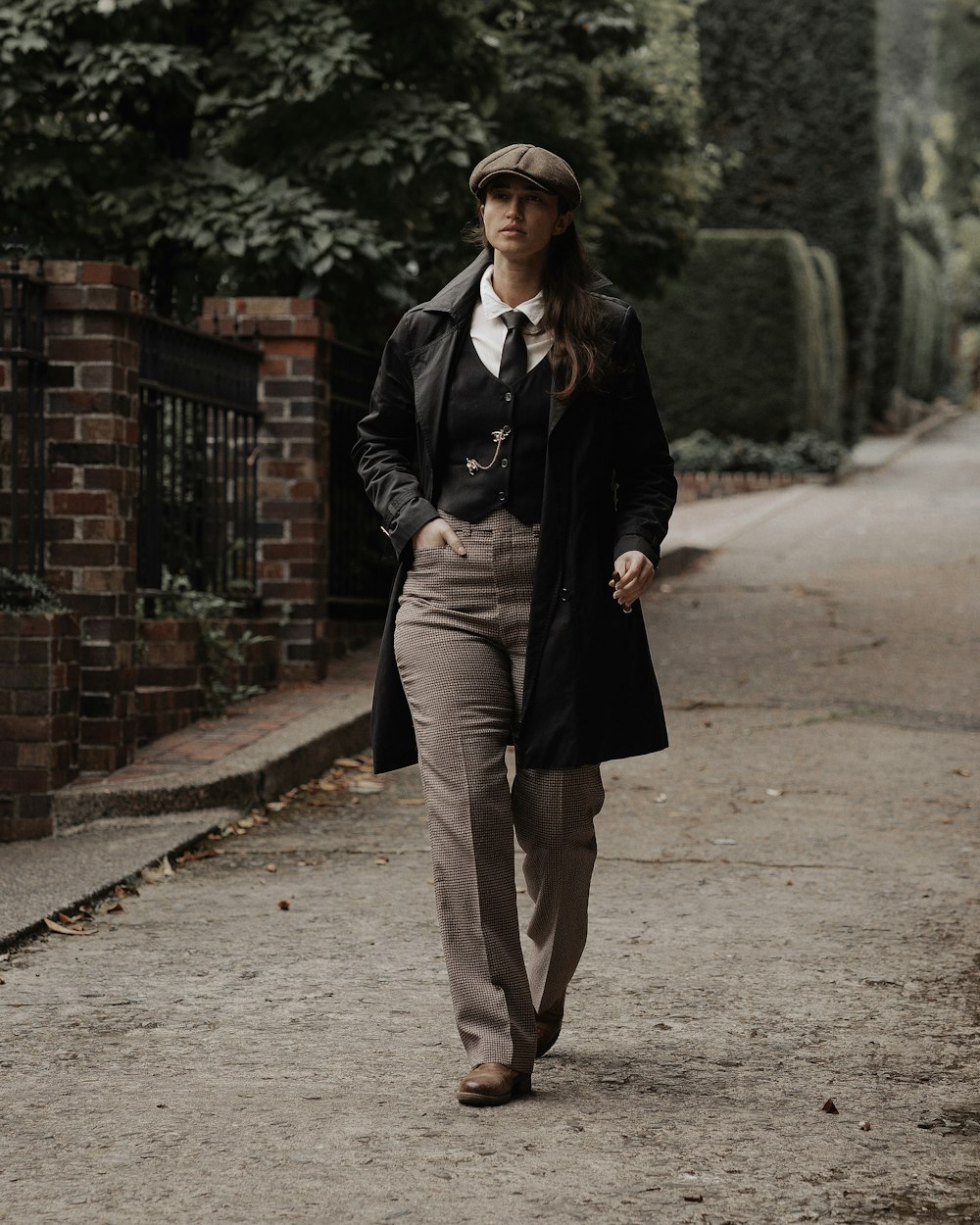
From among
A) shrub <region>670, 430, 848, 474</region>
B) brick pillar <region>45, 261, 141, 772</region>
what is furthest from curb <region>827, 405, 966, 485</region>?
brick pillar <region>45, 261, 141, 772</region>

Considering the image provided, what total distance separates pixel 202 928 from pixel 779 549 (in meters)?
11.3

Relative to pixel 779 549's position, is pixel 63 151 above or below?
above

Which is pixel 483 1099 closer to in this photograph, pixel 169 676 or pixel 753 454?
pixel 169 676

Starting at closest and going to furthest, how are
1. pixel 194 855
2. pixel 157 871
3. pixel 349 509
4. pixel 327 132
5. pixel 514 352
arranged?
1. pixel 514 352
2. pixel 157 871
3. pixel 194 855
4. pixel 327 132
5. pixel 349 509

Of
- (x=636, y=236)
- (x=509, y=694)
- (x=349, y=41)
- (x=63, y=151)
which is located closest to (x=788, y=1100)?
(x=509, y=694)

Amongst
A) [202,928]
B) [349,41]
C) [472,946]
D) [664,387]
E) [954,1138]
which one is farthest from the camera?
[664,387]

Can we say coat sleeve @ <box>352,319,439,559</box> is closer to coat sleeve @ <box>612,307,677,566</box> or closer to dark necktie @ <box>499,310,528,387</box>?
dark necktie @ <box>499,310,528,387</box>

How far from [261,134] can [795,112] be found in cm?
1738

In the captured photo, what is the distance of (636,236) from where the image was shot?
12.5m

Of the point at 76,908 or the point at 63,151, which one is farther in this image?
the point at 63,151

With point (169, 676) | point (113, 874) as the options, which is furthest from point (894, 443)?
point (113, 874)

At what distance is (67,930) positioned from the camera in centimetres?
502

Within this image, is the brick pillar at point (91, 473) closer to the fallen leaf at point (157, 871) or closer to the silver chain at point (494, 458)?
the fallen leaf at point (157, 871)

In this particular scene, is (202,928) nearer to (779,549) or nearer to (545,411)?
(545,411)
